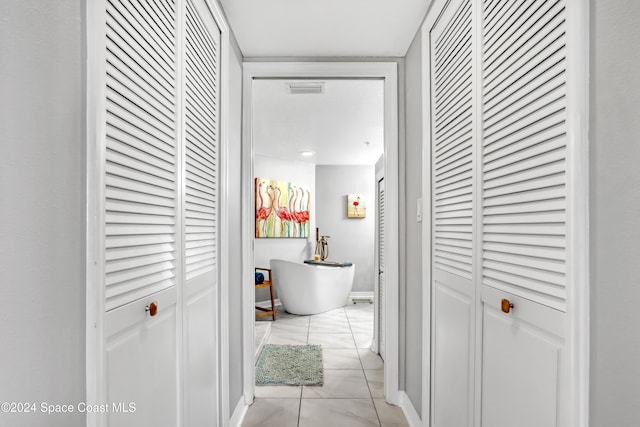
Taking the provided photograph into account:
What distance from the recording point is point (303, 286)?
496cm

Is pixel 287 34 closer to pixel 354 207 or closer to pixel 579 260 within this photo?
pixel 579 260

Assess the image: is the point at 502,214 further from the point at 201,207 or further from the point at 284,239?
the point at 284,239

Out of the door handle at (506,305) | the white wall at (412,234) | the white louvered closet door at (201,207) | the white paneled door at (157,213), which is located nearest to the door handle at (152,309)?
the white paneled door at (157,213)

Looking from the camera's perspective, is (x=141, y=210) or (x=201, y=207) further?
(x=201, y=207)

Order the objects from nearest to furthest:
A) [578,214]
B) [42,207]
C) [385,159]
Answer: [42,207] → [578,214] → [385,159]

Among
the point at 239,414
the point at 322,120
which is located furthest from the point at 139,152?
the point at 322,120

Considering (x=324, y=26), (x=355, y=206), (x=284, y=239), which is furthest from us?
(x=355, y=206)

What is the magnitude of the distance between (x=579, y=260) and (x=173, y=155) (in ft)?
4.09

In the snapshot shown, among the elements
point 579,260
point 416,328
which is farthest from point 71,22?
point 416,328

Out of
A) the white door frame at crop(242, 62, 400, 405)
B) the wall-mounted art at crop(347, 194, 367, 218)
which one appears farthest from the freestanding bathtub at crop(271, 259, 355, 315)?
the white door frame at crop(242, 62, 400, 405)

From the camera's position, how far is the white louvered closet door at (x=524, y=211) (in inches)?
35.4

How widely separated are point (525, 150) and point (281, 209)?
4.99m

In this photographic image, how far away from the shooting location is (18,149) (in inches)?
23.6

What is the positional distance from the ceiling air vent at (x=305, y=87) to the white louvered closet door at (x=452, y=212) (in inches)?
37.9
